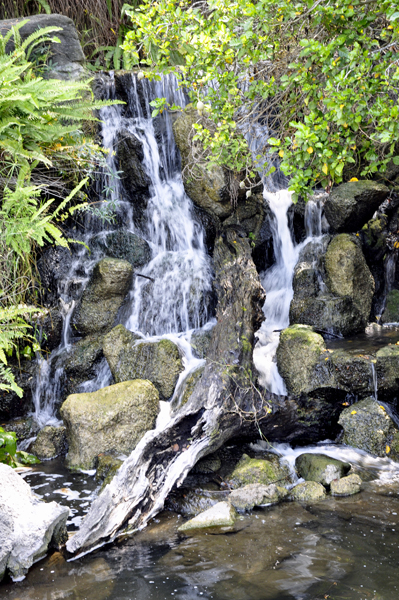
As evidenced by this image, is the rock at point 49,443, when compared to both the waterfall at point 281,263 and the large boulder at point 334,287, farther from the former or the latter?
the large boulder at point 334,287

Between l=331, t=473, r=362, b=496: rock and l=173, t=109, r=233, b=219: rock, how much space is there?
478cm

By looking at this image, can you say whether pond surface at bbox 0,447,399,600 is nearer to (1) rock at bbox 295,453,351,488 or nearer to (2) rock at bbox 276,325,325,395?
(1) rock at bbox 295,453,351,488

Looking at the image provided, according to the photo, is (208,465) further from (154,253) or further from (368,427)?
(154,253)

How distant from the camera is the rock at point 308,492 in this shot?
4922 millimetres

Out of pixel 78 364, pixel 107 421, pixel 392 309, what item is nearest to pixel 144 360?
pixel 78 364

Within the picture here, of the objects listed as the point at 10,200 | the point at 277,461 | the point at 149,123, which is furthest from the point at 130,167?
the point at 277,461

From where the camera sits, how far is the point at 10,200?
19.0 feet

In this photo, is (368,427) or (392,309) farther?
(392,309)

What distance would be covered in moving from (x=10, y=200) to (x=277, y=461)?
4353 mm

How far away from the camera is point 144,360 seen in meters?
7.15

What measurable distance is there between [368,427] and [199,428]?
86.5 inches

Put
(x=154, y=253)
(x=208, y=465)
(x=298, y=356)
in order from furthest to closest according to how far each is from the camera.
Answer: (x=154, y=253)
(x=298, y=356)
(x=208, y=465)

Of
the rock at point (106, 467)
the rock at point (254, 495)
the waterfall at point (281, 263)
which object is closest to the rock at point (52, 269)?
the rock at point (106, 467)

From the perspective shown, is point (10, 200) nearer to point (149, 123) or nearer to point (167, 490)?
point (167, 490)
